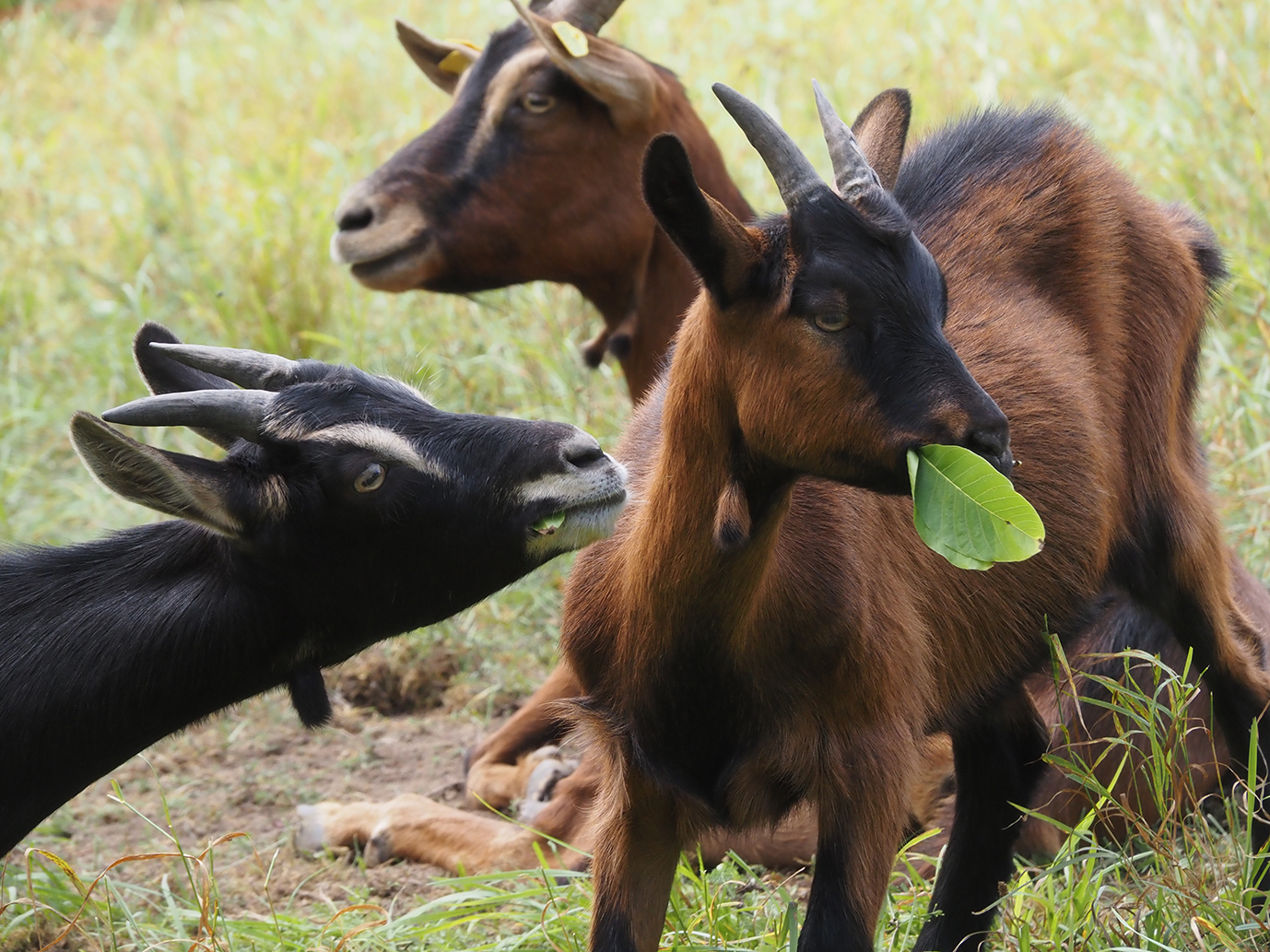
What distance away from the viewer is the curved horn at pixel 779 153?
2963mm

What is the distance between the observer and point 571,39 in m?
5.09

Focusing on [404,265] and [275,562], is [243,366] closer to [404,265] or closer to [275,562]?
[275,562]

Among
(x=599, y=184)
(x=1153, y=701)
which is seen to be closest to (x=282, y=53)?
(x=599, y=184)

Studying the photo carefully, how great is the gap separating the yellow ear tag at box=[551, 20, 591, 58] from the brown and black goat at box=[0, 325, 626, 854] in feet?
6.51

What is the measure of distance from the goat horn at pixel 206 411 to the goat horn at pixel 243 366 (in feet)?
0.22

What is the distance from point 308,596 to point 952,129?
7.92 ft

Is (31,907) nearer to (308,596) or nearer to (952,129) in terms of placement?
(308,596)

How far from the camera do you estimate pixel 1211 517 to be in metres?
4.30

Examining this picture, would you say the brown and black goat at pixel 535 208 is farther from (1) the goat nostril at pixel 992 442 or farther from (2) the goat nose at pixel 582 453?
(1) the goat nostril at pixel 992 442

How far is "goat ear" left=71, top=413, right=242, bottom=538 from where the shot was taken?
3.02 metres

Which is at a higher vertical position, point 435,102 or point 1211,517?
point 435,102

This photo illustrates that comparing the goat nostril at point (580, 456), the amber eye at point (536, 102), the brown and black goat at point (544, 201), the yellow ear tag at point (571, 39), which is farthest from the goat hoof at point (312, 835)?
the yellow ear tag at point (571, 39)

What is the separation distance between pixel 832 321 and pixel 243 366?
56.9 inches

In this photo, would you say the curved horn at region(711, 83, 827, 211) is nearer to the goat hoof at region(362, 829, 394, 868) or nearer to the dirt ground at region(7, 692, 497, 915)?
the dirt ground at region(7, 692, 497, 915)
